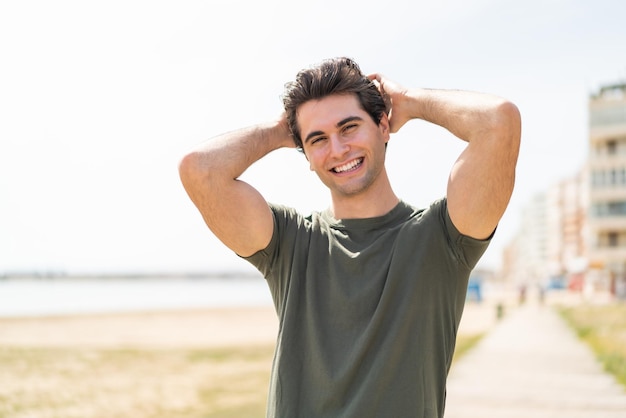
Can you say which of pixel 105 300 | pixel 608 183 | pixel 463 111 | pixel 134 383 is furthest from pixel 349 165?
pixel 105 300

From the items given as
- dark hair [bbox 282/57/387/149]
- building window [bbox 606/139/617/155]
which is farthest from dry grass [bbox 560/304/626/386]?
building window [bbox 606/139/617/155]

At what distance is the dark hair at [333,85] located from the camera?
222 centimetres

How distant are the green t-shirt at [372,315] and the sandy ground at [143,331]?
748 inches

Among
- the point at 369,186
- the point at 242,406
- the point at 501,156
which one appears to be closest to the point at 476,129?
the point at 501,156

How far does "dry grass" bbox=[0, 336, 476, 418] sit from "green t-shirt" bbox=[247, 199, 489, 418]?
6.68 metres

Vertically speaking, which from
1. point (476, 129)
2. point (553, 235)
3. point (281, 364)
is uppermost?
point (476, 129)

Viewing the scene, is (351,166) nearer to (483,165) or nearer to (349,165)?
(349,165)

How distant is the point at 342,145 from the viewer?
2172 mm

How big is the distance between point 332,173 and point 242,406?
7700 millimetres

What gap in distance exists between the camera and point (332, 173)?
7.19 ft

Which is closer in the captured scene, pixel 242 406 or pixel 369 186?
pixel 369 186

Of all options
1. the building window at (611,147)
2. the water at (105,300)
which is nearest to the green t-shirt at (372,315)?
the water at (105,300)

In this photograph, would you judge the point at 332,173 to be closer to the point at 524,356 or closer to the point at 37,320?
the point at 524,356

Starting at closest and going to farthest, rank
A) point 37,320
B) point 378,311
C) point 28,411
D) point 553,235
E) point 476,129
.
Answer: point 378,311 < point 476,129 < point 28,411 < point 37,320 < point 553,235
